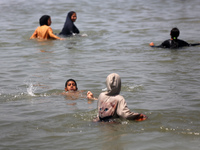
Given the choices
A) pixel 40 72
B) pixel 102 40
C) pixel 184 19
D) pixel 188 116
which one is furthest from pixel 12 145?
pixel 184 19

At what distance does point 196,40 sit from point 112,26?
4.95 meters

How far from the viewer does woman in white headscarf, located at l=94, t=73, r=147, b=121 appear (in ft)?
22.7

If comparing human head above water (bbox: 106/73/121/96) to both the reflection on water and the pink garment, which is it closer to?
the pink garment

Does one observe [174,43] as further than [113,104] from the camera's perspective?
Yes

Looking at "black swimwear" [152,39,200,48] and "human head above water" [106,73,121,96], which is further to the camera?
"black swimwear" [152,39,200,48]

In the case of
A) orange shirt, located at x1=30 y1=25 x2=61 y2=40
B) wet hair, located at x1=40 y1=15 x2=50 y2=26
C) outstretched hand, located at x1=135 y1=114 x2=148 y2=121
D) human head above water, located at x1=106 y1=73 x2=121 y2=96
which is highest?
wet hair, located at x1=40 y1=15 x2=50 y2=26

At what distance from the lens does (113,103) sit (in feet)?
23.2

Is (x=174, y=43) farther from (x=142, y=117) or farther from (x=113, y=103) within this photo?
(x=113, y=103)

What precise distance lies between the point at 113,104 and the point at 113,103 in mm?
15

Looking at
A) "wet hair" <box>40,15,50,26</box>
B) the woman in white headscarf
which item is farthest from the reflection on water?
"wet hair" <box>40,15,50,26</box>

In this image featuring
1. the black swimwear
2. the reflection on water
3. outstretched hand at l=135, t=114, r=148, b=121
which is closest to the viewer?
the reflection on water

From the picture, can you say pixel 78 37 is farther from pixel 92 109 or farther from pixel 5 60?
pixel 92 109

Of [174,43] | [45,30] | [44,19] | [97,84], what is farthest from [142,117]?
[44,19]

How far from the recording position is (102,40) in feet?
53.7
